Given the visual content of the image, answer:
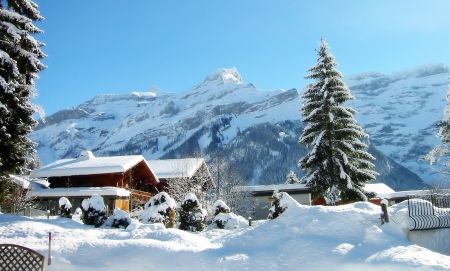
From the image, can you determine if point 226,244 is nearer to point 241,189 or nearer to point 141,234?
point 141,234

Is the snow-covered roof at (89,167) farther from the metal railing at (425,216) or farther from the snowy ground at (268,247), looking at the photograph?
the metal railing at (425,216)

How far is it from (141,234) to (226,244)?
11.4ft

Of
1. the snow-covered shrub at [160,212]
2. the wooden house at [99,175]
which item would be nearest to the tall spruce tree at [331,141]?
the snow-covered shrub at [160,212]

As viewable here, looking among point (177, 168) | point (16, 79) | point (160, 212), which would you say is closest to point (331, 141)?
point (160, 212)

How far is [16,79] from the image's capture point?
15.0 metres

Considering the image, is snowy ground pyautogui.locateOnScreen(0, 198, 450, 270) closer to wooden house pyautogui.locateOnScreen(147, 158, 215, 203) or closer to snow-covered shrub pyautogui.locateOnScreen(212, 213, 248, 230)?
snow-covered shrub pyautogui.locateOnScreen(212, 213, 248, 230)

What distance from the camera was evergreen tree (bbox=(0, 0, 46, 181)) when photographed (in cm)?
1379

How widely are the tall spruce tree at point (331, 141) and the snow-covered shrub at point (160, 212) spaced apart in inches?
375

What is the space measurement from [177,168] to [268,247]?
92.6 feet

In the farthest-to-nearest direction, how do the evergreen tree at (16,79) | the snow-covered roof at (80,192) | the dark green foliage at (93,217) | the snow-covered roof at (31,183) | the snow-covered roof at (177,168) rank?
1. the snow-covered roof at (177,168)
2. the snow-covered roof at (31,183)
3. the snow-covered roof at (80,192)
4. the dark green foliage at (93,217)
5. the evergreen tree at (16,79)

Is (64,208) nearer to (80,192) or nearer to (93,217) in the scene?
(93,217)

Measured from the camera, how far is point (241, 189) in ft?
143

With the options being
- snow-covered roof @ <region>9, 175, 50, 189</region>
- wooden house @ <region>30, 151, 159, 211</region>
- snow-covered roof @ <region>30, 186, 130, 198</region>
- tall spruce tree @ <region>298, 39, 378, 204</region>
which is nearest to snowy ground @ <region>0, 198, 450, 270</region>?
tall spruce tree @ <region>298, 39, 378, 204</region>

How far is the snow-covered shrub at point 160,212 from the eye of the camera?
20.0m
